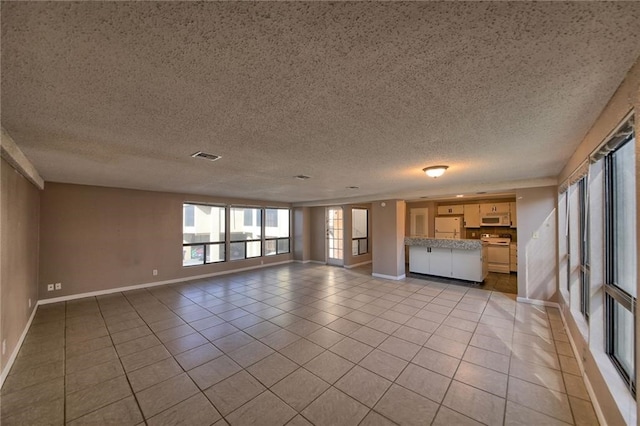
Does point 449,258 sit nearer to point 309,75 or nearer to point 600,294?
point 600,294

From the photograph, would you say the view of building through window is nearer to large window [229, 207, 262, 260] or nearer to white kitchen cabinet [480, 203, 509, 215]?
large window [229, 207, 262, 260]

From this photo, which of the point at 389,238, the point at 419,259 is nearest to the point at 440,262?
the point at 419,259

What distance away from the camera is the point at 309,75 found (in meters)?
1.29

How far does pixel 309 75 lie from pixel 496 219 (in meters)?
8.00

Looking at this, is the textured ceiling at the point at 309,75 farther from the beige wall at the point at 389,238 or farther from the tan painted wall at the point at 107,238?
the beige wall at the point at 389,238

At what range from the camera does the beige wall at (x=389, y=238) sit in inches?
246

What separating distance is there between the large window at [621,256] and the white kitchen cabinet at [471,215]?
19.6 feet

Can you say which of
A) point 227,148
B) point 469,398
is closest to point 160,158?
point 227,148

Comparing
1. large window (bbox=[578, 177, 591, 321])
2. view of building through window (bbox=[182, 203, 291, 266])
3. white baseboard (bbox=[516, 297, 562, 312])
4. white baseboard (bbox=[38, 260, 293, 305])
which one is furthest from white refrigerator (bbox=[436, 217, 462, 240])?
white baseboard (bbox=[38, 260, 293, 305])

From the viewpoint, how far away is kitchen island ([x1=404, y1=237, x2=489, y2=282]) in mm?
5656

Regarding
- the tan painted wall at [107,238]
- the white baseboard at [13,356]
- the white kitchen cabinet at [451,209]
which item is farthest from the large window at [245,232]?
the white kitchen cabinet at [451,209]

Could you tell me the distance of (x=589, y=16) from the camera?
0.90 metres

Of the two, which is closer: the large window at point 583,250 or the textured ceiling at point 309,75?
the textured ceiling at point 309,75

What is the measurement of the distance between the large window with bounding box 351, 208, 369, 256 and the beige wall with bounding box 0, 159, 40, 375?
694cm
